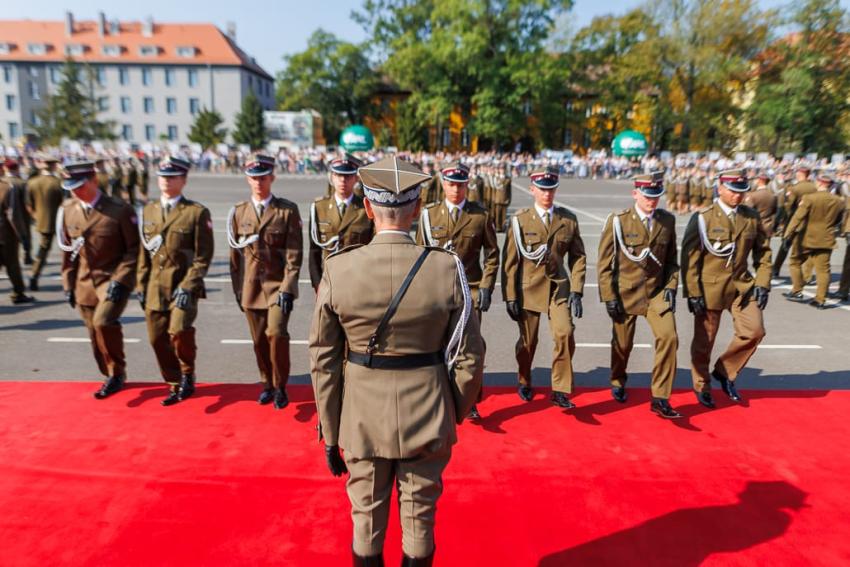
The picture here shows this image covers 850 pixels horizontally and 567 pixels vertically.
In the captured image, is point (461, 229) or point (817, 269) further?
point (817, 269)

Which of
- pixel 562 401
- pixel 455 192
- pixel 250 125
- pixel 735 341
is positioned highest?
pixel 250 125

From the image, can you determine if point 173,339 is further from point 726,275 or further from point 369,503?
point 726,275

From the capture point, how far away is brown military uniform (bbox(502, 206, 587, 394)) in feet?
18.0

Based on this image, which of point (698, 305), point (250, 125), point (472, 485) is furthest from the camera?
point (250, 125)

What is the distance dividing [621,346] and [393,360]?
350 centimetres

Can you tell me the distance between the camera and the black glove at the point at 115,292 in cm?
546

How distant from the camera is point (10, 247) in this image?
367 inches

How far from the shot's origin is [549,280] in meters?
5.58

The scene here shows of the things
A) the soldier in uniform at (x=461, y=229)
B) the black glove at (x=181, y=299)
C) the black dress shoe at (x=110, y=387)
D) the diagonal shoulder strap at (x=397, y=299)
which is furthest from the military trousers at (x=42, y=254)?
the diagonal shoulder strap at (x=397, y=299)

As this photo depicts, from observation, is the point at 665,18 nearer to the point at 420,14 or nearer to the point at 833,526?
the point at 420,14

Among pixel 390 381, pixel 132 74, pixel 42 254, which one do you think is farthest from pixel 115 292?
pixel 132 74

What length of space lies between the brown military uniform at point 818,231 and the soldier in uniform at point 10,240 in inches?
488

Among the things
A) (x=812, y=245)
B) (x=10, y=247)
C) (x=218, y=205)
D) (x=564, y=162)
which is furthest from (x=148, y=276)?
(x=564, y=162)

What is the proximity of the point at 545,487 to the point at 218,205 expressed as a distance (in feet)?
68.3
